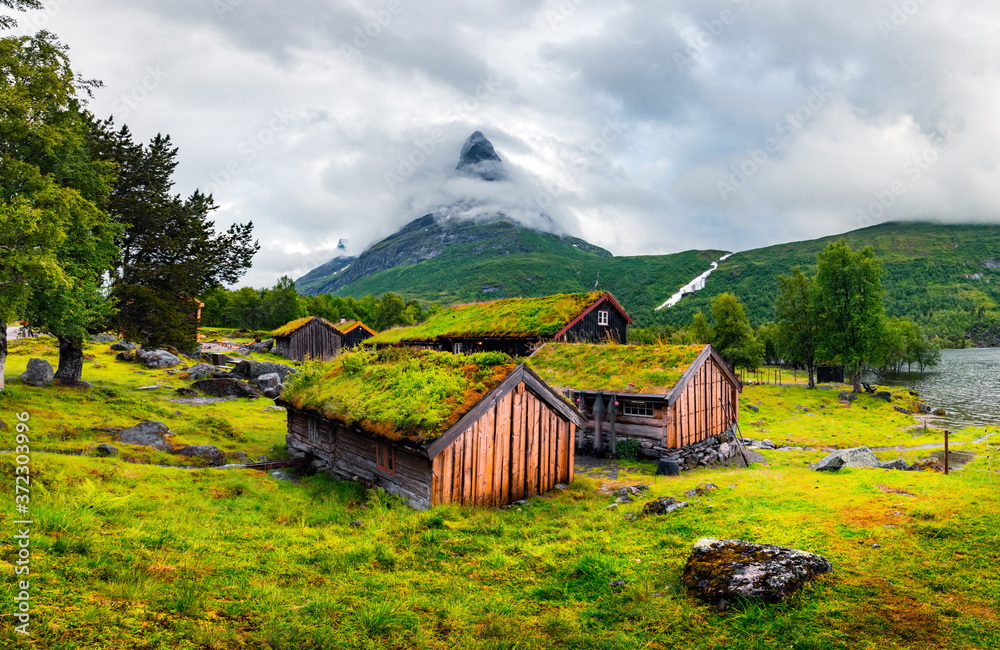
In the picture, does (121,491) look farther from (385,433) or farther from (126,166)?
(126,166)

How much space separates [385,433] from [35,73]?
1786 centimetres

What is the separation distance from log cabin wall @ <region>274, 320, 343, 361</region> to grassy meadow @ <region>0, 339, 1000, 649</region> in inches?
1651

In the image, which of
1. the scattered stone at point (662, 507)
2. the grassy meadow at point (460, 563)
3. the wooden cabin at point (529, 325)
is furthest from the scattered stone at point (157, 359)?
the scattered stone at point (662, 507)

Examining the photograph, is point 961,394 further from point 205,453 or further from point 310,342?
point 310,342

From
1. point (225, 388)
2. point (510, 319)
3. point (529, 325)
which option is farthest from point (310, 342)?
point (529, 325)

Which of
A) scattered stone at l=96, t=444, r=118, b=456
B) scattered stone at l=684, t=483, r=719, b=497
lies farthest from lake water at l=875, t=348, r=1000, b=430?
scattered stone at l=96, t=444, r=118, b=456

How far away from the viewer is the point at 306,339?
55.2m

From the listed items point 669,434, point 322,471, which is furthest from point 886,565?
point 322,471

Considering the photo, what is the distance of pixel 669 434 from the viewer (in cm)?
2073

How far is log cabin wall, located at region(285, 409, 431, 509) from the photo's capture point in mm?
12039

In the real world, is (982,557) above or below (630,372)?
below

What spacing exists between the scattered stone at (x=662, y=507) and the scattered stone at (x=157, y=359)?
41.3 meters

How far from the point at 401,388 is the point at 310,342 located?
45.3 m

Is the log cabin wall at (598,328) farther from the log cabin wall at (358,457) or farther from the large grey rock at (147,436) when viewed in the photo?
the large grey rock at (147,436)
